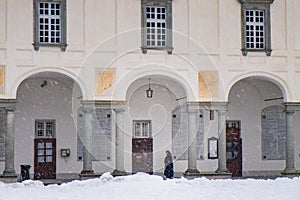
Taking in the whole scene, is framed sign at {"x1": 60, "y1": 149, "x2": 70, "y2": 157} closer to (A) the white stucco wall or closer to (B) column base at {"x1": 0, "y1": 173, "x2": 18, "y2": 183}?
(A) the white stucco wall

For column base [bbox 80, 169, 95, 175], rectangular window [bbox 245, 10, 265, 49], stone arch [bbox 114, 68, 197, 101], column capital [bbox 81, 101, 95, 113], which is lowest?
column base [bbox 80, 169, 95, 175]

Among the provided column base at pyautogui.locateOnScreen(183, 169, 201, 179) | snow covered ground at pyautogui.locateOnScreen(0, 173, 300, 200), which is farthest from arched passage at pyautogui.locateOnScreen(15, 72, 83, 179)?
snow covered ground at pyautogui.locateOnScreen(0, 173, 300, 200)

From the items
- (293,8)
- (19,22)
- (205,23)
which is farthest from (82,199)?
(293,8)

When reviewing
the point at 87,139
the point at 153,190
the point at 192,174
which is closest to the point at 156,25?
the point at 87,139

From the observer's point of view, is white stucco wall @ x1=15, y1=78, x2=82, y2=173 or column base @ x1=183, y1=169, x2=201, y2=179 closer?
column base @ x1=183, y1=169, x2=201, y2=179

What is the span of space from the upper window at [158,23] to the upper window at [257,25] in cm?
325

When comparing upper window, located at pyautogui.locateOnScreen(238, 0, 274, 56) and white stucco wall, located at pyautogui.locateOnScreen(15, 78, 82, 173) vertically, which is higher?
upper window, located at pyautogui.locateOnScreen(238, 0, 274, 56)

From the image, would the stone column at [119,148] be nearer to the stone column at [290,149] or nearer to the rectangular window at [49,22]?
the rectangular window at [49,22]

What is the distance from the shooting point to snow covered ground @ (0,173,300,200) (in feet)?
57.2

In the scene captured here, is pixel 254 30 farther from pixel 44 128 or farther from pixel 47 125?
pixel 44 128

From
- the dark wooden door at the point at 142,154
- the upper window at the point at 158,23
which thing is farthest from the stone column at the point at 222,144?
the dark wooden door at the point at 142,154

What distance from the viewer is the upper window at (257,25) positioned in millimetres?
28000

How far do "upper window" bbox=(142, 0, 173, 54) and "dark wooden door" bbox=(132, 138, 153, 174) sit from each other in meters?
5.59

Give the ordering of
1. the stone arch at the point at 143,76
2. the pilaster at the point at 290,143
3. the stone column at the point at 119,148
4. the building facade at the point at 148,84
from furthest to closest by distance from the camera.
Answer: the pilaster at the point at 290,143, the stone arch at the point at 143,76, the stone column at the point at 119,148, the building facade at the point at 148,84
